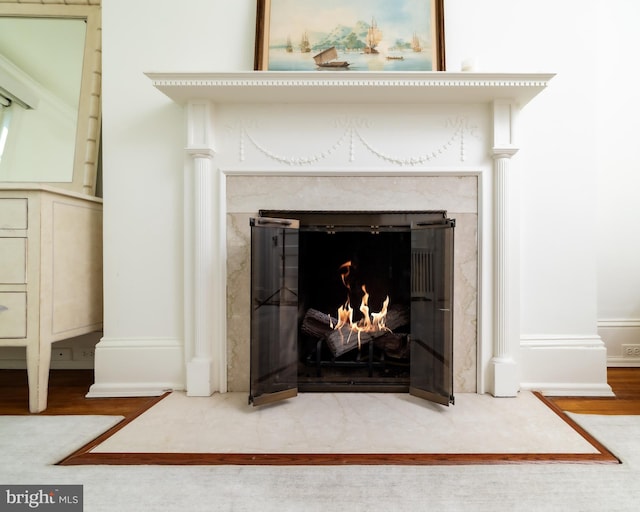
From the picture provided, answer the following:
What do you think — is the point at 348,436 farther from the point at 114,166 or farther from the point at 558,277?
the point at 114,166

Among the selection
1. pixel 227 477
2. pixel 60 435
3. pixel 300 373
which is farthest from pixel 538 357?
pixel 60 435

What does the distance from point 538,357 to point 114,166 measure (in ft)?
8.91

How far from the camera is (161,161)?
2.04 meters

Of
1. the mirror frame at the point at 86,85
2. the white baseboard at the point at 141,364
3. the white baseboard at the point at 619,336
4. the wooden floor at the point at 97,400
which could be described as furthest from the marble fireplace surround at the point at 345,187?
the white baseboard at the point at 619,336

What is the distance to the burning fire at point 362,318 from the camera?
6.78 ft

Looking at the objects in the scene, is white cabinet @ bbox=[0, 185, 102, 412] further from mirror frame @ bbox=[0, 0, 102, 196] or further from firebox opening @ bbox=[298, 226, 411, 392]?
firebox opening @ bbox=[298, 226, 411, 392]

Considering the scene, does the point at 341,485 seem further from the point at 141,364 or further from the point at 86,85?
the point at 86,85

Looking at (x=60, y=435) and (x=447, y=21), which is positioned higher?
(x=447, y=21)

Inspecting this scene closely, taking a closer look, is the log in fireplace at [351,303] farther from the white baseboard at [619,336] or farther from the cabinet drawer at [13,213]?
the white baseboard at [619,336]

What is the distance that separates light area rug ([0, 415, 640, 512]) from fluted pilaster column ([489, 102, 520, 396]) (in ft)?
1.84

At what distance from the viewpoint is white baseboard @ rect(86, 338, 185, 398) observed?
2.01 meters

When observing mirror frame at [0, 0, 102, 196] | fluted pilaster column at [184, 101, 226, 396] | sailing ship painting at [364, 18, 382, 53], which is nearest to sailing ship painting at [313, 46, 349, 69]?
sailing ship painting at [364, 18, 382, 53]

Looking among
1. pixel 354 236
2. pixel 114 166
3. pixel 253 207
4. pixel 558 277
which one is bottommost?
pixel 558 277

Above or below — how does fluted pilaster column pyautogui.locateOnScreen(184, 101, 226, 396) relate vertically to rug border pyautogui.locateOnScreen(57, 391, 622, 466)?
above
